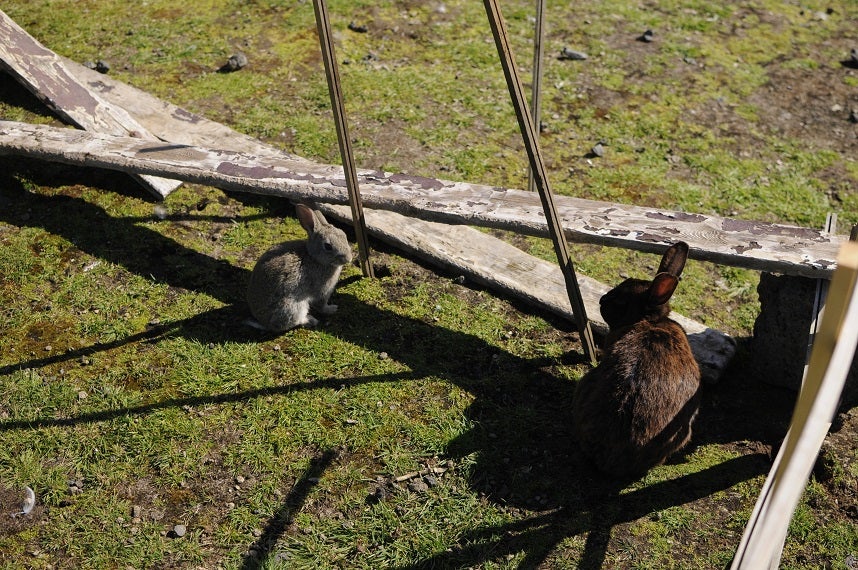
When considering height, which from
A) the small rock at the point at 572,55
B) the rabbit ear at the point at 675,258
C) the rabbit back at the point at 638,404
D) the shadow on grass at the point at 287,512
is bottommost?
the shadow on grass at the point at 287,512

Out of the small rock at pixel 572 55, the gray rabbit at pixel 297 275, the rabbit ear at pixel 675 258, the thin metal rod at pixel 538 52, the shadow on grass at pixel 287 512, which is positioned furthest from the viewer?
the small rock at pixel 572 55

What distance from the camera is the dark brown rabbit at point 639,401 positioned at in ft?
14.0

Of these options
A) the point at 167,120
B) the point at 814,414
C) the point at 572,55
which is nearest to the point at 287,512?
the point at 814,414

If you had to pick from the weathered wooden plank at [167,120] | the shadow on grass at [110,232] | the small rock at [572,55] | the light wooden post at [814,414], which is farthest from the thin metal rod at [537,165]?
the small rock at [572,55]

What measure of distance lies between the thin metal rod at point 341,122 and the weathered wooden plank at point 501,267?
0.51 meters

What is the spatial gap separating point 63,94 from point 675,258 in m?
5.71

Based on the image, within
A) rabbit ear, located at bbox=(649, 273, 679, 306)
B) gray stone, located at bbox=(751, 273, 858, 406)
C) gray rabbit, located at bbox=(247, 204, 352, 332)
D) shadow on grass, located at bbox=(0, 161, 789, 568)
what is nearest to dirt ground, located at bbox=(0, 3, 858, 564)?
shadow on grass, located at bbox=(0, 161, 789, 568)

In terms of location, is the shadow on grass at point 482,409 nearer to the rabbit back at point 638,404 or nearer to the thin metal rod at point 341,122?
the rabbit back at point 638,404

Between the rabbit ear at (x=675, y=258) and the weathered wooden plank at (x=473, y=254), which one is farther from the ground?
the rabbit ear at (x=675, y=258)

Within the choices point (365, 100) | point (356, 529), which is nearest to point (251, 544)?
point (356, 529)

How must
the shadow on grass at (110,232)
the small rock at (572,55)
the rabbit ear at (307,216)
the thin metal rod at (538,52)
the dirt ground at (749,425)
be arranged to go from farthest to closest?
the small rock at (572,55)
the shadow on grass at (110,232)
the thin metal rod at (538,52)
the rabbit ear at (307,216)
the dirt ground at (749,425)

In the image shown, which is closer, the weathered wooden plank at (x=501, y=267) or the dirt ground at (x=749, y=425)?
the dirt ground at (x=749, y=425)

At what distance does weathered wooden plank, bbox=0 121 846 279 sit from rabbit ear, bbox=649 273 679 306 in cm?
37

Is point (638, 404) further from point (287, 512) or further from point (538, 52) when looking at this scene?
point (538, 52)
